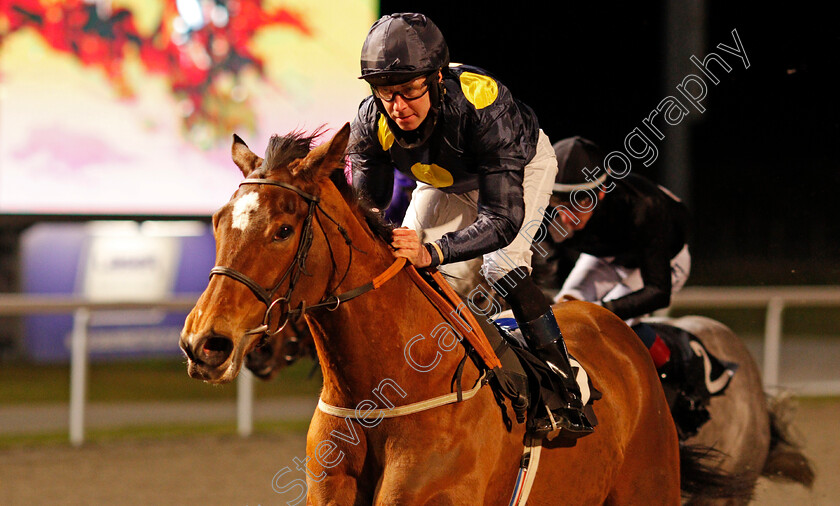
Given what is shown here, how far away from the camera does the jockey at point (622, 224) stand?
3.70 meters

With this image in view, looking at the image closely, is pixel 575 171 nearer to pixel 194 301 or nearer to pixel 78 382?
pixel 194 301

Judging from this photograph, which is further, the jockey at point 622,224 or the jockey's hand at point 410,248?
the jockey at point 622,224

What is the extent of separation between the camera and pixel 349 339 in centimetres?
214

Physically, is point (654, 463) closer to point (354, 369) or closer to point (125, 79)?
point (354, 369)

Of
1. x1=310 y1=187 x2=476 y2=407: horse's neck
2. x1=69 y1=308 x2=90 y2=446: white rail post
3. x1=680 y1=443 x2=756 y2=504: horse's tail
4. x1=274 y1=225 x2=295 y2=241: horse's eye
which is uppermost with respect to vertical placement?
x1=274 y1=225 x2=295 y2=241: horse's eye

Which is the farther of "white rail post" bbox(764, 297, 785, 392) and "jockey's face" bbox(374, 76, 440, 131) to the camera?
"white rail post" bbox(764, 297, 785, 392)

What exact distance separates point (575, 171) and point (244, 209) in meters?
2.08

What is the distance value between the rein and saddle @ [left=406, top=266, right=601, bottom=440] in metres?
0.19

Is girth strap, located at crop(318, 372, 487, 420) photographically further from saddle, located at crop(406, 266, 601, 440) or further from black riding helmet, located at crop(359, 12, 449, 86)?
black riding helmet, located at crop(359, 12, 449, 86)

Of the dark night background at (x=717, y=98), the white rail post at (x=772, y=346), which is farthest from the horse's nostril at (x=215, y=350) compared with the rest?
the white rail post at (x=772, y=346)

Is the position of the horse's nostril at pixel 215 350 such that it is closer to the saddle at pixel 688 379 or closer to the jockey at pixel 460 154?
the jockey at pixel 460 154

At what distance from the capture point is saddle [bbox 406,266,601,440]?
2.32 m

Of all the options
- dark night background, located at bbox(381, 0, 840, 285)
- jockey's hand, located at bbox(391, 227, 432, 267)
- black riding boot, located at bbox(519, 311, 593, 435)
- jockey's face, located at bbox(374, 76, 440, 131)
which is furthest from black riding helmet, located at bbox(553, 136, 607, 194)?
jockey's hand, located at bbox(391, 227, 432, 267)

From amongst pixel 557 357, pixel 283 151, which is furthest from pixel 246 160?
pixel 557 357
